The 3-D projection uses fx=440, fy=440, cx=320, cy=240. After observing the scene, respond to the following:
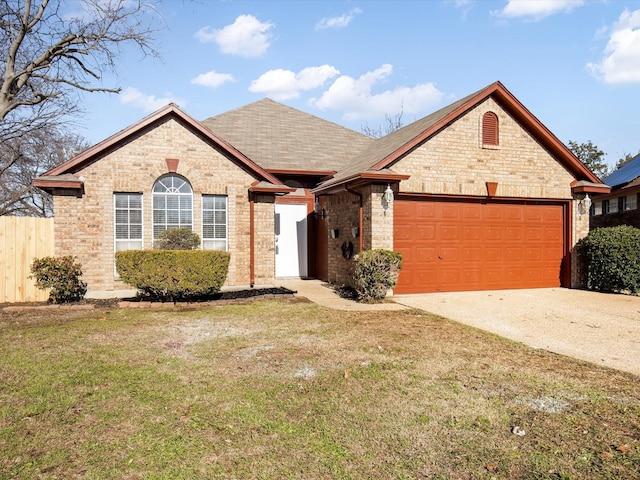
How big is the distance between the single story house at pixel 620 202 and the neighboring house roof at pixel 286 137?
10.2 meters

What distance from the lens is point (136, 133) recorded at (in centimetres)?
1190

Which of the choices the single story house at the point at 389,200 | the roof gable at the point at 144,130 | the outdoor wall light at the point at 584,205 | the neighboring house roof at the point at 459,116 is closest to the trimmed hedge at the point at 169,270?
the single story house at the point at 389,200

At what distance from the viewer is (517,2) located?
12812 mm

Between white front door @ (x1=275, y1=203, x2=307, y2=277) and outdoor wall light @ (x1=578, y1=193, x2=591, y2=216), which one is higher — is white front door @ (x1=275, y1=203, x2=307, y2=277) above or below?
below

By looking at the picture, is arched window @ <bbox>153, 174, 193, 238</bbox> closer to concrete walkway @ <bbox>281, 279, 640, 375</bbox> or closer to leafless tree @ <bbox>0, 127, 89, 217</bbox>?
concrete walkway @ <bbox>281, 279, 640, 375</bbox>

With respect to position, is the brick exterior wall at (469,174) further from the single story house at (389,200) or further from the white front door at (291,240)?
the white front door at (291,240)

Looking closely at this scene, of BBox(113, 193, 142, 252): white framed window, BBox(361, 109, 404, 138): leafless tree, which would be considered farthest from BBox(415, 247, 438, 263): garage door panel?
BBox(361, 109, 404, 138): leafless tree

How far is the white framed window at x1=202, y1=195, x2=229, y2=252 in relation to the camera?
12492 millimetres

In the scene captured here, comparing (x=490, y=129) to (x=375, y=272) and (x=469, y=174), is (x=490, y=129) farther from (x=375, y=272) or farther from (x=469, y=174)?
(x=375, y=272)

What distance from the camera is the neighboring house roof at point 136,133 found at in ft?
36.7

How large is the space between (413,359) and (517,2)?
11816 millimetres

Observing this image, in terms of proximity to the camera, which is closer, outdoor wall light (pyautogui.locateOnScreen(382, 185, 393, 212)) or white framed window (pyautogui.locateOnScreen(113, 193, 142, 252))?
outdoor wall light (pyautogui.locateOnScreen(382, 185, 393, 212))

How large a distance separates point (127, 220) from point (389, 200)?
705 centimetres

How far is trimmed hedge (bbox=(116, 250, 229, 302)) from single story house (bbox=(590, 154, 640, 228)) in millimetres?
16043
